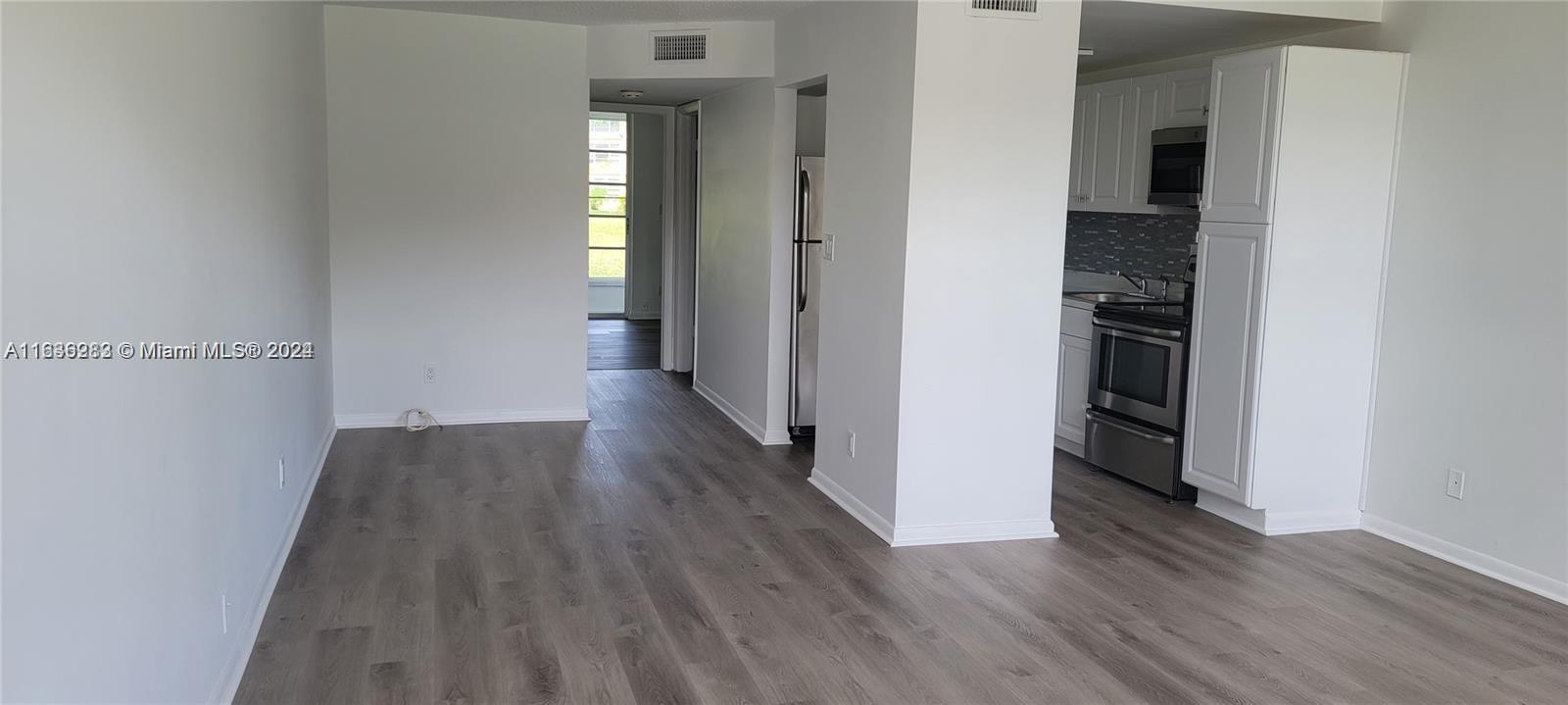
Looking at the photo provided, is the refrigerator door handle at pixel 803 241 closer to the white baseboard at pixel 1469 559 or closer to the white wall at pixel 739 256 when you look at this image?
the white wall at pixel 739 256

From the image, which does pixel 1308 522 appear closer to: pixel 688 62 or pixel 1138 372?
pixel 1138 372

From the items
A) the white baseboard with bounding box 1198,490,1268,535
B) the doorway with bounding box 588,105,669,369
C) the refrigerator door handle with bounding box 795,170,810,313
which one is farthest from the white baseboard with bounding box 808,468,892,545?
the doorway with bounding box 588,105,669,369

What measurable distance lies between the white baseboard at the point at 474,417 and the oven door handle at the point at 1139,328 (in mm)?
2984

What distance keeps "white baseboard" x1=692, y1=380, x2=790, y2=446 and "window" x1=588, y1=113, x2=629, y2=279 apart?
14.8ft

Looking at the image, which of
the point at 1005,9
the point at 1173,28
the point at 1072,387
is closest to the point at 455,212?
the point at 1005,9

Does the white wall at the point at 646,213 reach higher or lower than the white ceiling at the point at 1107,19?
lower

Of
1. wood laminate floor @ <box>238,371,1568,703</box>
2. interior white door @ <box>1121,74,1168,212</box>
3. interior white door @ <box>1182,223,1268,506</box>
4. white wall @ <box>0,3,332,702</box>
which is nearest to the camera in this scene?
white wall @ <box>0,3,332,702</box>

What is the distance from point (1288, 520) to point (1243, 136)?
5.23ft

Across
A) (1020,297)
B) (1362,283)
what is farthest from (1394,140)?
(1020,297)

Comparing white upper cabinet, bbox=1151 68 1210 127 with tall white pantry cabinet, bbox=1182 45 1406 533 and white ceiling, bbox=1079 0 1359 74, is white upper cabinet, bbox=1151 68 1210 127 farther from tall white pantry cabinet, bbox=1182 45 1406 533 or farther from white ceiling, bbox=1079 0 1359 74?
tall white pantry cabinet, bbox=1182 45 1406 533

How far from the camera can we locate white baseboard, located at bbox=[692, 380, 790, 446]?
6.08 meters

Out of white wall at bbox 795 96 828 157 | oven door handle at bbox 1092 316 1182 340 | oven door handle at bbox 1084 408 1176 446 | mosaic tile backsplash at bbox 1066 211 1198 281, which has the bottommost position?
oven door handle at bbox 1084 408 1176 446

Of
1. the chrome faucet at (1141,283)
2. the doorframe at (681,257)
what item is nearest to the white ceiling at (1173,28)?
the chrome faucet at (1141,283)

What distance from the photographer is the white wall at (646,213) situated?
37.3ft
